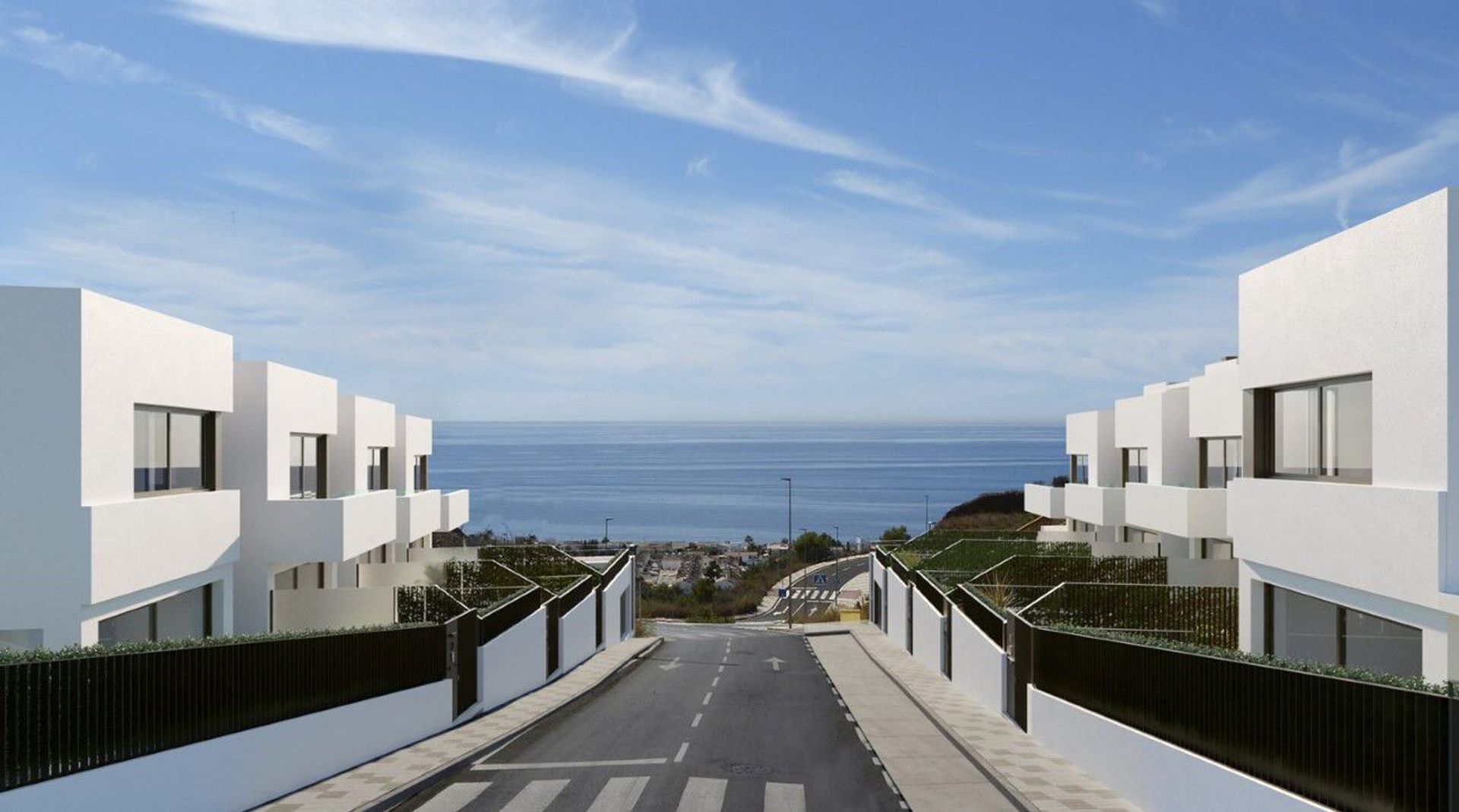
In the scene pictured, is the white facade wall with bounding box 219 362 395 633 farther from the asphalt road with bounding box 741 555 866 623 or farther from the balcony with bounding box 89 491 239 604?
the asphalt road with bounding box 741 555 866 623

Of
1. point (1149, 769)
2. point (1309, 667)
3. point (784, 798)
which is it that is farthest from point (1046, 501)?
point (1309, 667)

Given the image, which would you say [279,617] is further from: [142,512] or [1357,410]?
[1357,410]

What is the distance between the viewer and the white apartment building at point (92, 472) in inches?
632

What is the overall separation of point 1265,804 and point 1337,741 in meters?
1.39

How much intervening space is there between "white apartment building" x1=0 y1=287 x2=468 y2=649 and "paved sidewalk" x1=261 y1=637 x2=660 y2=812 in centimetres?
414

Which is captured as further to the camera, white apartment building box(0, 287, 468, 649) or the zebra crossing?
white apartment building box(0, 287, 468, 649)

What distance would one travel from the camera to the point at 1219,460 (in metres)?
31.9

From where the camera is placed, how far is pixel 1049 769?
17.9 m

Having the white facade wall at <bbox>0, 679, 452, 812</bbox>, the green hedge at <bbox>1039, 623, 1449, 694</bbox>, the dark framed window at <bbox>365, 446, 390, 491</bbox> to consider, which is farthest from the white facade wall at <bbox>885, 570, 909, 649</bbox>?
the white facade wall at <bbox>0, 679, 452, 812</bbox>

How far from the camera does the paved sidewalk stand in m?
15.7

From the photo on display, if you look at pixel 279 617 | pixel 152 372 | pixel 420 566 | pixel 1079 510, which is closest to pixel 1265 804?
pixel 152 372

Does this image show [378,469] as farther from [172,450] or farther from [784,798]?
[784,798]

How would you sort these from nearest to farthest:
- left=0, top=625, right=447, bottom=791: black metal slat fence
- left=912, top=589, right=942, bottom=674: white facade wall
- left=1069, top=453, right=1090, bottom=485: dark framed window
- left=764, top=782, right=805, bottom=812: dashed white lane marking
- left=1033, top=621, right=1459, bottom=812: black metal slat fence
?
left=1033, top=621, right=1459, bottom=812: black metal slat fence
left=0, top=625, right=447, bottom=791: black metal slat fence
left=764, top=782, right=805, bottom=812: dashed white lane marking
left=912, top=589, right=942, bottom=674: white facade wall
left=1069, top=453, right=1090, bottom=485: dark framed window

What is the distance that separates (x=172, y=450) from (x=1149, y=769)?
56.7 feet
